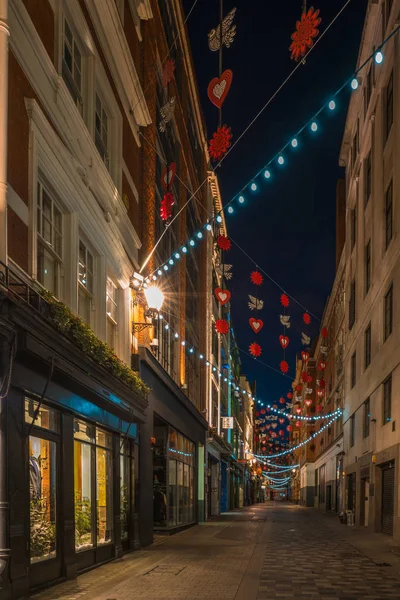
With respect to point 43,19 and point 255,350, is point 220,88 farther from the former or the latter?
point 255,350

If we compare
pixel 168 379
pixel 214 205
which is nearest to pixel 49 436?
pixel 168 379

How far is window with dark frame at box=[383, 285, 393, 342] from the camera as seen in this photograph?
24375 mm

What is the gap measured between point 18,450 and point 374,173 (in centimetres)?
2267

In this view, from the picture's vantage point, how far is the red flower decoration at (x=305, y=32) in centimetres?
1132

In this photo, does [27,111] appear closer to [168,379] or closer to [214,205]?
[168,379]

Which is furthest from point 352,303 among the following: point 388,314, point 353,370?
point 388,314

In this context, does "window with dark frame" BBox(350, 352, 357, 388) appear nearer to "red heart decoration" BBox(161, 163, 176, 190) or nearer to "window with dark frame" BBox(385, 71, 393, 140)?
"window with dark frame" BBox(385, 71, 393, 140)

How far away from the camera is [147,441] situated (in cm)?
1980

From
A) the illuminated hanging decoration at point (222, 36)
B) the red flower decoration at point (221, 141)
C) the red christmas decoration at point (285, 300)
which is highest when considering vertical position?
the illuminated hanging decoration at point (222, 36)

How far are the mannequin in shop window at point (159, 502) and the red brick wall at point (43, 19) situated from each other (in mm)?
16159

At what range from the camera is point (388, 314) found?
2491 cm

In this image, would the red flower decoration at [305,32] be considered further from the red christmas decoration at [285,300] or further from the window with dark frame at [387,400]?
the red christmas decoration at [285,300]

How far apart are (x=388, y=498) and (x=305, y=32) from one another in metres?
17.8

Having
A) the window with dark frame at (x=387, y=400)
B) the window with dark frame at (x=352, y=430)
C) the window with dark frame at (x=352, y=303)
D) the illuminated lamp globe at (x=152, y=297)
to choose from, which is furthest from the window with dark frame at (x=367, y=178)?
the illuminated lamp globe at (x=152, y=297)
